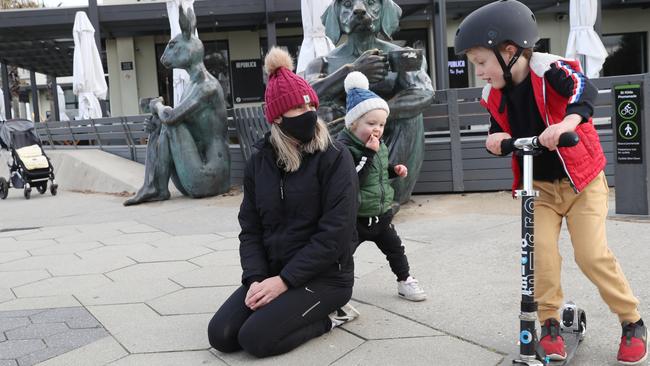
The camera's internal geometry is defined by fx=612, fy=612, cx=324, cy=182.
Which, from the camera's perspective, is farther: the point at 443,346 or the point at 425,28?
the point at 425,28

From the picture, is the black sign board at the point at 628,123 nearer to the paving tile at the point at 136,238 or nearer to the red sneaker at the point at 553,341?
the red sneaker at the point at 553,341

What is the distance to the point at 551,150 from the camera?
2.53 m

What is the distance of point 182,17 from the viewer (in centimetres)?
855

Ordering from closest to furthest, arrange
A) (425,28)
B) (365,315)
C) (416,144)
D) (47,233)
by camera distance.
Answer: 1. (365,315)
2. (416,144)
3. (47,233)
4. (425,28)

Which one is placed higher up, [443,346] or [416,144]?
[416,144]

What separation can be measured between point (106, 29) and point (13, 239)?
13.5 meters

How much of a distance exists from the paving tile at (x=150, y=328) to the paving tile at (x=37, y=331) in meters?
0.23

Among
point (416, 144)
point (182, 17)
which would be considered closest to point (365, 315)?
point (416, 144)

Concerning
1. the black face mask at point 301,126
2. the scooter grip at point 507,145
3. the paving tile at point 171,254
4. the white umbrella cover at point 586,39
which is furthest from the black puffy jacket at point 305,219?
the white umbrella cover at point 586,39

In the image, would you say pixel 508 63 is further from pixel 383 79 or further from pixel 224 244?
pixel 224 244

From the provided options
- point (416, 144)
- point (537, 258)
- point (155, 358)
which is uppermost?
point (416, 144)

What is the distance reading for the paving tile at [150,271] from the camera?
4.71 metres

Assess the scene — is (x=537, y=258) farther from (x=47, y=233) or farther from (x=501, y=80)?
(x=47, y=233)

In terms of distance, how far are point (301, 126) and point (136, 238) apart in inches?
148
